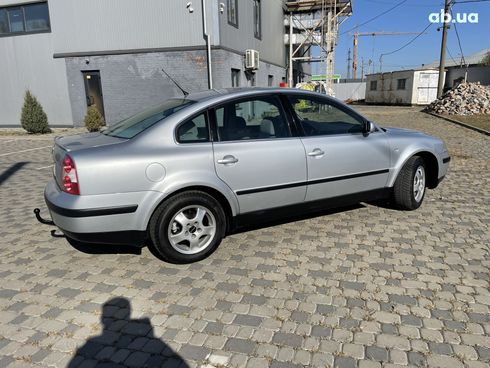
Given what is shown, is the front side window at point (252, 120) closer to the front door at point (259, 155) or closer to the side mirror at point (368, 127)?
the front door at point (259, 155)

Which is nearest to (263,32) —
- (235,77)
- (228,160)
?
(235,77)

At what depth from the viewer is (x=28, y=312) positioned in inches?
117

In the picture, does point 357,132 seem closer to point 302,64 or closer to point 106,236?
point 106,236

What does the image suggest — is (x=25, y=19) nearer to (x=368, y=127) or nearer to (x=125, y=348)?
(x=368, y=127)

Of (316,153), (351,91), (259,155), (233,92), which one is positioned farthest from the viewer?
(351,91)

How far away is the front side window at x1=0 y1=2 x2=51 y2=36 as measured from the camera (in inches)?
628

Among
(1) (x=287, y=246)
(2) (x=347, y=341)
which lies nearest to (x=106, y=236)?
(1) (x=287, y=246)

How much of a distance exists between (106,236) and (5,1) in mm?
17481

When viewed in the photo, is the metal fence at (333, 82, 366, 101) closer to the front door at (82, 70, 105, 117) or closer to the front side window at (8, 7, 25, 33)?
the front door at (82, 70, 105, 117)

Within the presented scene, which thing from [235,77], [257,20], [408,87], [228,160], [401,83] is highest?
[257,20]

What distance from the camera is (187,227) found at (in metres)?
3.54

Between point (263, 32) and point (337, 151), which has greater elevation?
point (263, 32)

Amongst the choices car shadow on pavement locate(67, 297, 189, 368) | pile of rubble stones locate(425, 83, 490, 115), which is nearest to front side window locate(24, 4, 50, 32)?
car shadow on pavement locate(67, 297, 189, 368)

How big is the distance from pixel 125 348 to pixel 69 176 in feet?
4.78
